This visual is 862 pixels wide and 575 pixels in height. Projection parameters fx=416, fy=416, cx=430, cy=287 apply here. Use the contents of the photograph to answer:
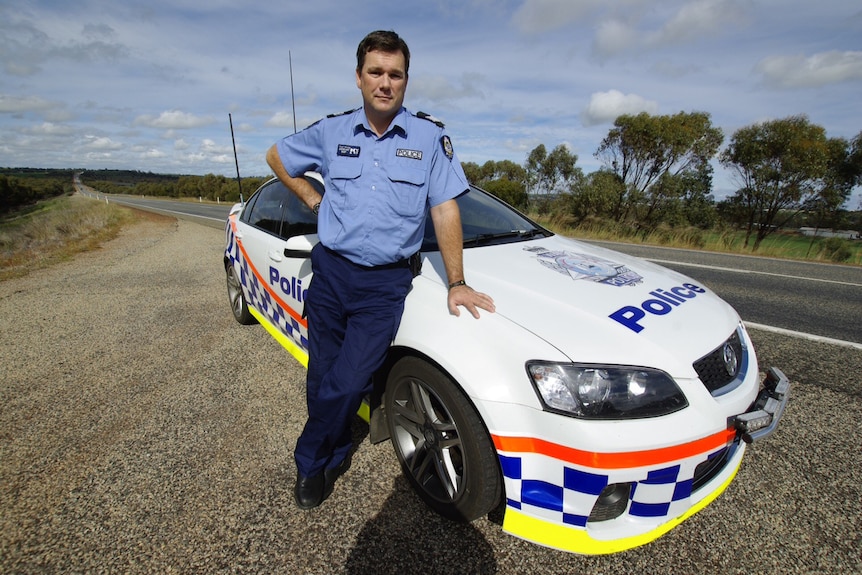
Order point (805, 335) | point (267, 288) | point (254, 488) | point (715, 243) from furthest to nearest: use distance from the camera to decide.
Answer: point (715, 243), point (805, 335), point (267, 288), point (254, 488)

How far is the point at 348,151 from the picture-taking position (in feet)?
6.05

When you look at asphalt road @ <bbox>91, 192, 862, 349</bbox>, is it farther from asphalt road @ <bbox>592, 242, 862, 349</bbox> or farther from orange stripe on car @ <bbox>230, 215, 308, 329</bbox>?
orange stripe on car @ <bbox>230, 215, 308, 329</bbox>

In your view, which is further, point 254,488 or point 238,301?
point 238,301

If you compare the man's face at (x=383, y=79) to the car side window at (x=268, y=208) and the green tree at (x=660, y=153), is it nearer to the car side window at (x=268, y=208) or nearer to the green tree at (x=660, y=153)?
the car side window at (x=268, y=208)

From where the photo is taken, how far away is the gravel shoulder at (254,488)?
5.38ft

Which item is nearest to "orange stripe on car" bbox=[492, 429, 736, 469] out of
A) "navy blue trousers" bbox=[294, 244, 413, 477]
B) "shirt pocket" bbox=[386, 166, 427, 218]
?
"navy blue trousers" bbox=[294, 244, 413, 477]

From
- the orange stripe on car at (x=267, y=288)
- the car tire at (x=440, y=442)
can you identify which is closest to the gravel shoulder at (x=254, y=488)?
the car tire at (x=440, y=442)

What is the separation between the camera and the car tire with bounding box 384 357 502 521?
5.15ft

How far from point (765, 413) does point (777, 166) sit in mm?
19233

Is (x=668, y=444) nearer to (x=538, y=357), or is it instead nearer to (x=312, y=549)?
(x=538, y=357)

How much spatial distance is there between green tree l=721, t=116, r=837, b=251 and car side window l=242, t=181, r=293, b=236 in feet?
54.0

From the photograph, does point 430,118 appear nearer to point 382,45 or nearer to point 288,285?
point 382,45

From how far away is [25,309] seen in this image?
15.7 feet

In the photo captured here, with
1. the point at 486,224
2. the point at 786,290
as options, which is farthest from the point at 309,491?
the point at 786,290
